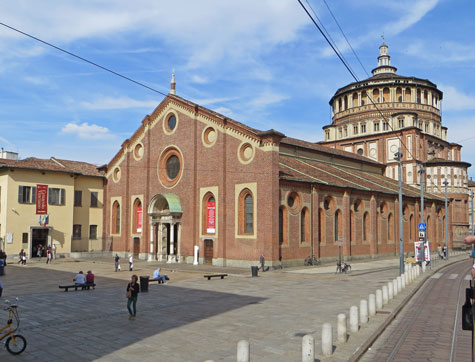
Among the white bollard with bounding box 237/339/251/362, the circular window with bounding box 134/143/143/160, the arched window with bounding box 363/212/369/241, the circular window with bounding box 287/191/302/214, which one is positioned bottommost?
the white bollard with bounding box 237/339/251/362

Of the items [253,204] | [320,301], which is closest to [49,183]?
[253,204]

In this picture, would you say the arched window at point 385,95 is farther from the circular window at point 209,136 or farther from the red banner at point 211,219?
the red banner at point 211,219

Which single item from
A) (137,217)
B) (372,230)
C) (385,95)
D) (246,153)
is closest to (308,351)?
(246,153)

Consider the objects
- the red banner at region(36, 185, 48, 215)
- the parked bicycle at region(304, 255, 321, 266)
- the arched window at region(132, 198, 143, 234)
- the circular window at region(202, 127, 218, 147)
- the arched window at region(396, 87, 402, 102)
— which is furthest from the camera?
the arched window at region(396, 87, 402, 102)

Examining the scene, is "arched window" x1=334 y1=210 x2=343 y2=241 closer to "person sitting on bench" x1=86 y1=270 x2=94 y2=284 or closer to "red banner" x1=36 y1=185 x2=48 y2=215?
"person sitting on bench" x1=86 y1=270 x2=94 y2=284

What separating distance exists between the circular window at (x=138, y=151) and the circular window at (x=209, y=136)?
10.8m

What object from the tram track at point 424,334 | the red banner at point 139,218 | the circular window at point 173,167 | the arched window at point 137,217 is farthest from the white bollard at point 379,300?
the arched window at point 137,217

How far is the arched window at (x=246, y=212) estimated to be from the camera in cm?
3453

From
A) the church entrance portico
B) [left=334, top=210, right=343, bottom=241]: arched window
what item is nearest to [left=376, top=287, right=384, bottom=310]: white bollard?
[left=334, top=210, right=343, bottom=241]: arched window

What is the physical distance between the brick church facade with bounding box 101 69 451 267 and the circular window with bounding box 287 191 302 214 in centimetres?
8

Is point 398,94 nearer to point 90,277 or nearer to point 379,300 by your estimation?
point 379,300

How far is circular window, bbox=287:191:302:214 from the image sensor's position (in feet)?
115

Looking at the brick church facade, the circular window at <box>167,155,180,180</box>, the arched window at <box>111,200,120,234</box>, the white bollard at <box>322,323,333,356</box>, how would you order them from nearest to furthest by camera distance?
1. the white bollard at <box>322,323,333,356</box>
2. the brick church facade
3. the circular window at <box>167,155,180,180</box>
4. the arched window at <box>111,200,120,234</box>

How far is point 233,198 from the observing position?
3566cm
